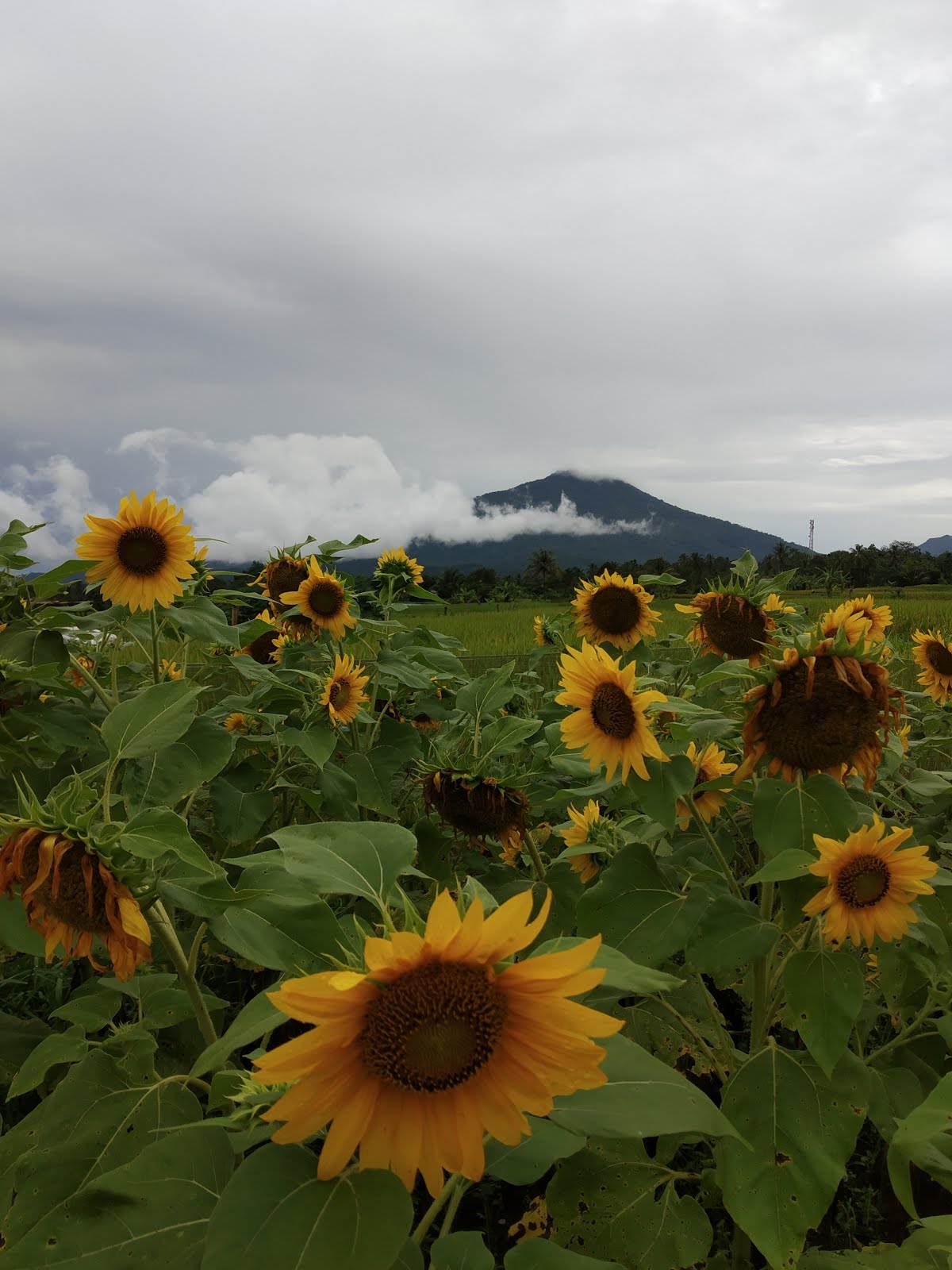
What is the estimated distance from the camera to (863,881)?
4.59 feet

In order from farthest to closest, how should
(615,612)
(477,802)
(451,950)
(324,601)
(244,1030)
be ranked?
(615,612), (324,601), (477,802), (244,1030), (451,950)

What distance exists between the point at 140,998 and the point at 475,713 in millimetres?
966

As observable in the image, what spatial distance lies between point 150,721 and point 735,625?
52.8 inches

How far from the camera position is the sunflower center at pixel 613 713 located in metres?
1.51

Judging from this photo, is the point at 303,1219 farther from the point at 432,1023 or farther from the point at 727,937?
the point at 727,937

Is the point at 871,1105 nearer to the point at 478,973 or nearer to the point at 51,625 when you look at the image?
the point at 478,973

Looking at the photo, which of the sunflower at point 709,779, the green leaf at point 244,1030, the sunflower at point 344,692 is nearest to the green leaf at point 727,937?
the sunflower at point 709,779

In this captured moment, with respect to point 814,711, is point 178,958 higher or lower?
lower

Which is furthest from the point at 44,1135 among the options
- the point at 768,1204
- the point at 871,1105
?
the point at 871,1105

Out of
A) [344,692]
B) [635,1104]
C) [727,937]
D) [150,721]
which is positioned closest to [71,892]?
[150,721]

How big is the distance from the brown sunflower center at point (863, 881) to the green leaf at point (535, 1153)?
2.47 feet

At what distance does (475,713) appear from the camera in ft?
6.74

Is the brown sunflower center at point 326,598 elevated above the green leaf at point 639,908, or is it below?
above

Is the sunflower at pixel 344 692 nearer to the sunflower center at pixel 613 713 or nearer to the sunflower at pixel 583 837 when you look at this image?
the sunflower at pixel 583 837
